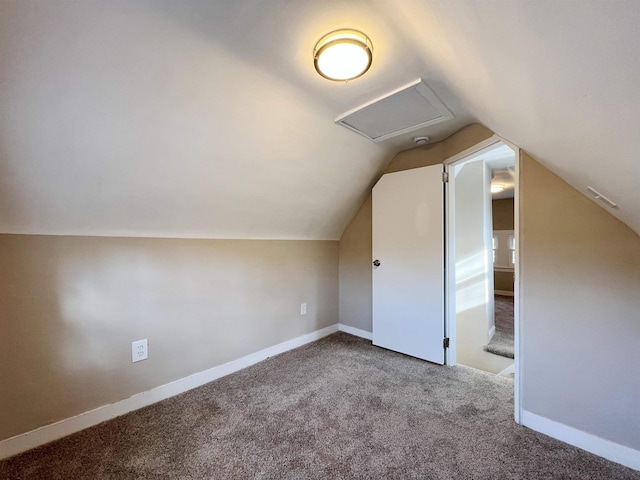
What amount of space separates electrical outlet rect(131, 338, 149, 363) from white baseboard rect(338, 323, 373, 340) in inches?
81.1

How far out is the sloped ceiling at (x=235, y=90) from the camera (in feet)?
2.20

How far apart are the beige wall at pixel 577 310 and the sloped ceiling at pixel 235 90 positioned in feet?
0.50

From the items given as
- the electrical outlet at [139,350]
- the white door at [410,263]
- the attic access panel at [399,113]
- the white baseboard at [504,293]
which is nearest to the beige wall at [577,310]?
the attic access panel at [399,113]

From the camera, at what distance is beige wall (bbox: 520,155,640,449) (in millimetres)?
1312

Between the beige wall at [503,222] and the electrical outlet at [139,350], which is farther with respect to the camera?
the beige wall at [503,222]

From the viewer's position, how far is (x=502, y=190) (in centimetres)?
508

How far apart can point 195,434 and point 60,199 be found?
57.3 inches

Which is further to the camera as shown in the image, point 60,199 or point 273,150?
point 273,150

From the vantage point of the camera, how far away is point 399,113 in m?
1.80

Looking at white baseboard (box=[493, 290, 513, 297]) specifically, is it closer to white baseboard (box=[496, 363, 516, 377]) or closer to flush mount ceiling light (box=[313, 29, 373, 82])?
white baseboard (box=[496, 363, 516, 377])

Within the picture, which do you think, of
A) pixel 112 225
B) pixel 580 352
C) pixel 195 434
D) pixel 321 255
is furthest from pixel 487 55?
pixel 321 255

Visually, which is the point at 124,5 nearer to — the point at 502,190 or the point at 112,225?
the point at 112,225

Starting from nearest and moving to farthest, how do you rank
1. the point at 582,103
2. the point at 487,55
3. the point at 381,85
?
the point at 582,103
the point at 487,55
the point at 381,85

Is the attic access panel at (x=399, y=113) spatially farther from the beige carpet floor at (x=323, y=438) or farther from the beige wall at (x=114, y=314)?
the beige carpet floor at (x=323, y=438)
